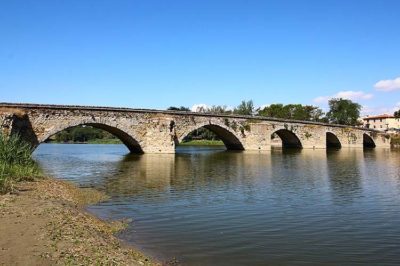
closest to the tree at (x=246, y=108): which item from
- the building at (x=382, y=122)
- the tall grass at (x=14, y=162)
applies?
the building at (x=382, y=122)

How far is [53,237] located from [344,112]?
111m

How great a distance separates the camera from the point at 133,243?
9.28 m

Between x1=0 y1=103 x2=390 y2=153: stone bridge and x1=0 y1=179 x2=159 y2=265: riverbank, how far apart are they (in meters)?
22.8

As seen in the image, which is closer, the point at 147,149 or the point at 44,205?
the point at 44,205

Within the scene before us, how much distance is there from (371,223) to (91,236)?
25.0ft

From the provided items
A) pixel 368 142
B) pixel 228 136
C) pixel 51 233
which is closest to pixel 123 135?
pixel 228 136

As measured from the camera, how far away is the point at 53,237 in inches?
321

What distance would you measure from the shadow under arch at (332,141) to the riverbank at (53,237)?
6467 cm

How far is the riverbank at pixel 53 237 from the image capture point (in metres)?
6.98

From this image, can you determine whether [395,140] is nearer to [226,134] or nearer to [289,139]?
[289,139]

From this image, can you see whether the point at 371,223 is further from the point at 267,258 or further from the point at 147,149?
the point at 147,149

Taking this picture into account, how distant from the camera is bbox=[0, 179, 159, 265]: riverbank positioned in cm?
698

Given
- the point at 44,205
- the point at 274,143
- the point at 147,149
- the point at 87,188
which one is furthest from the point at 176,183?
the point at 274,143

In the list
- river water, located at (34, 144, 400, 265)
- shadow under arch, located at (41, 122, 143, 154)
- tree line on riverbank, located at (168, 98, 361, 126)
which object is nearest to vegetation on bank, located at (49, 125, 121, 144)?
tree line on riverbank, located at (168, 98, 361, 126)
